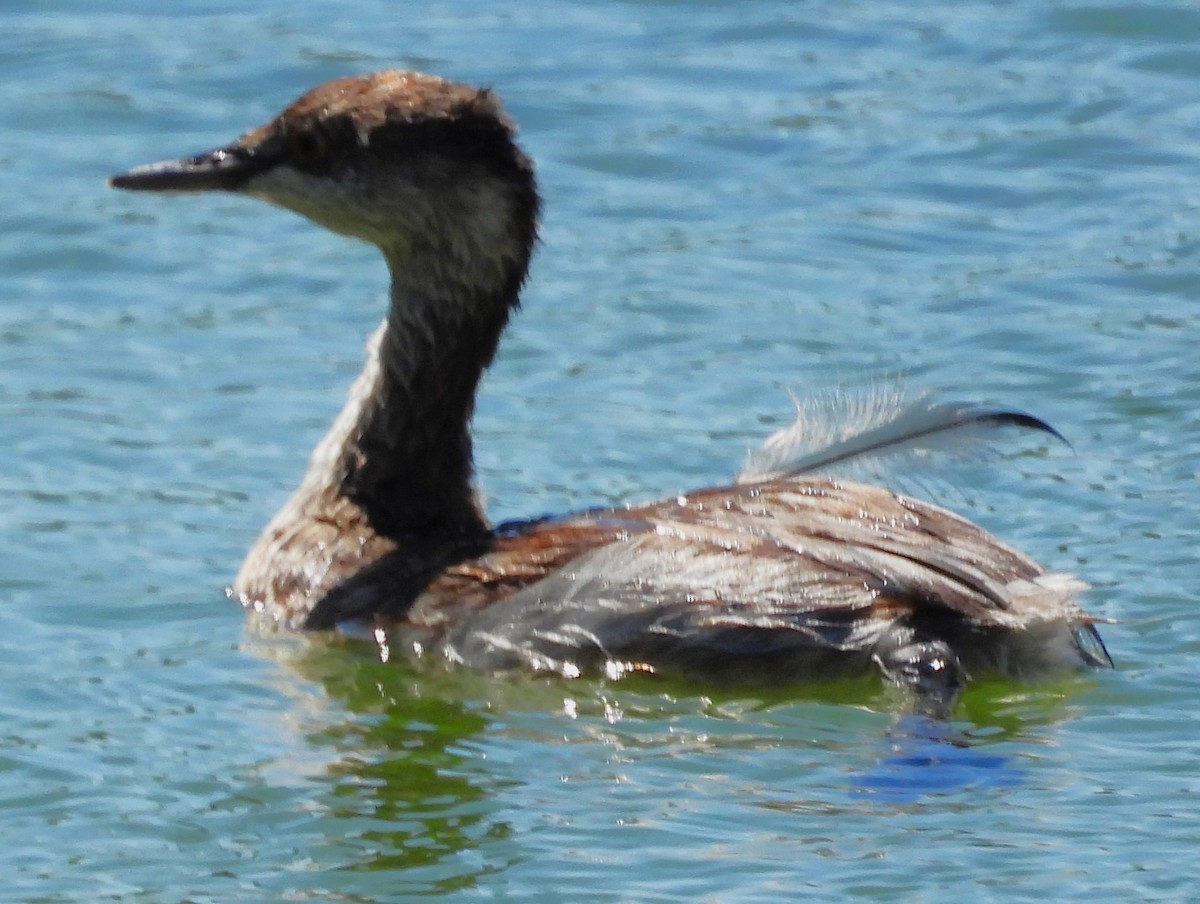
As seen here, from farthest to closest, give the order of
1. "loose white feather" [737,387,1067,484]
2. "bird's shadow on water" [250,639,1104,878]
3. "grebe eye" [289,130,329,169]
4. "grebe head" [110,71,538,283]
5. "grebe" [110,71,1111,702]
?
"grebe eye" [289,130,329,169]
"grebe head" [110,71,538,283]
"loose white feather" [737,387,1067,484]
"grebe" [110,71,1111,702]
"bird's shadow on water" [250,639,1104,878]

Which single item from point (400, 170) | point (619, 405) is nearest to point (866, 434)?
point (400, 170)

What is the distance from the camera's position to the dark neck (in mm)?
8602

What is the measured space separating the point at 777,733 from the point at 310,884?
1.50 metres

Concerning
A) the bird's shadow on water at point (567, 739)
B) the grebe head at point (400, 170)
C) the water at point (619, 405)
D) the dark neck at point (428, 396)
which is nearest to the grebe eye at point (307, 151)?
the grebe head at point (400, 170)

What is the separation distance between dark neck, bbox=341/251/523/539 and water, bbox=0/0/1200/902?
2.14 feet

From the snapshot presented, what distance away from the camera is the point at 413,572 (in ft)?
27.0

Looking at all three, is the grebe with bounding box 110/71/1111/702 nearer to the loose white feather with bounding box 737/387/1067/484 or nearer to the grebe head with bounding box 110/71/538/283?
the grebe head with bounding box 110/71/538/283

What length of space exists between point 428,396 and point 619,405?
66.0 inches

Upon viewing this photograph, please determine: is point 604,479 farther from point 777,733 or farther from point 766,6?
point 766,6

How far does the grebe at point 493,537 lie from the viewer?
24.3 ft

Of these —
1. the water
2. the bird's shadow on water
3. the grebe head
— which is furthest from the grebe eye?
the bird's shadow on water

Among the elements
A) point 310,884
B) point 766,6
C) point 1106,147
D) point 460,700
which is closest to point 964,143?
point 1106,147

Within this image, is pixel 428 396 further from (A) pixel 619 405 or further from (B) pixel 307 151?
(A) pixel 619 405

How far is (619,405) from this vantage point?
10.2m
